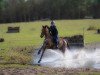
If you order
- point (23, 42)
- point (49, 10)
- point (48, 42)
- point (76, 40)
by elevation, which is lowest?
point (49, 10)

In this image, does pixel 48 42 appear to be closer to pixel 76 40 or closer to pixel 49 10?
pixel 76 40

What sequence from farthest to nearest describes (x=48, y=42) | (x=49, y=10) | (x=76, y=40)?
(x=49, y=10)
(x=76, y=40)
(x=48, y=42)

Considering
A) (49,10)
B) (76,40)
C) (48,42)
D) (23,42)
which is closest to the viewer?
(48,42)

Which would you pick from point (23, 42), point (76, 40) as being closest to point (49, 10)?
point (23, 42)

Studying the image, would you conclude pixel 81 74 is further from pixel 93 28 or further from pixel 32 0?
pixel 32 0

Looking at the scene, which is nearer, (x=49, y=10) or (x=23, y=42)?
(x=23, y=42)

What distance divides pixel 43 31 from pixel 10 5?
284 feet

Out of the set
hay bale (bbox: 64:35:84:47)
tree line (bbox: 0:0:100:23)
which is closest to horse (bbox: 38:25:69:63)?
hay bale (bbox: 64:35:84:47)

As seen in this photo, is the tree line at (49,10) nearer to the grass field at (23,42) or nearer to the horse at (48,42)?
the grass field at (23,42)

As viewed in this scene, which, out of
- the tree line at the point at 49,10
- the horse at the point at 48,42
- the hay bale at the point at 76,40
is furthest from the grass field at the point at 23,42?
the tree line at the point at 49,10

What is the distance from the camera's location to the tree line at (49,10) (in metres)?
103

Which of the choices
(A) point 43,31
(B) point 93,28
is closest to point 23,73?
(A) point 43,31

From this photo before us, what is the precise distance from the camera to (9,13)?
339 feet

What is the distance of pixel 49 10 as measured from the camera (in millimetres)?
106125
